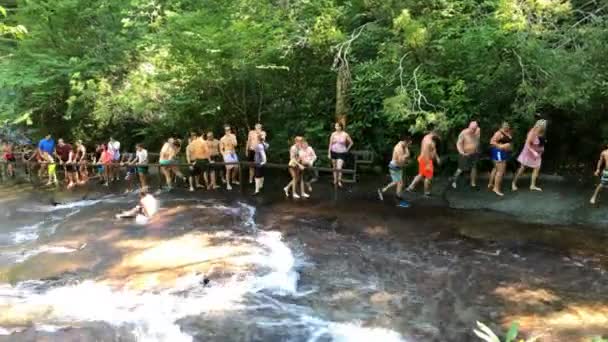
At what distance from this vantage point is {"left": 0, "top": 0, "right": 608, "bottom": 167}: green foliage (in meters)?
12.0

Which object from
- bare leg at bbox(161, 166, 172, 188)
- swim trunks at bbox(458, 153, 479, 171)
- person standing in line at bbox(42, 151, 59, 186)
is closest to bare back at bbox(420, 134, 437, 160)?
swim trunks at bbox(458, 153, 479, 171)

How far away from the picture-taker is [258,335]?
740cm

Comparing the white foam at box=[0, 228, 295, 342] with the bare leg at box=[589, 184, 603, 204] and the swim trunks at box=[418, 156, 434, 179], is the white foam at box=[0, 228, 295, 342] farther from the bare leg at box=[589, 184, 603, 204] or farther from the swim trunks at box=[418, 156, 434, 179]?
the bare leg at box=[589, 184, 603, 204]

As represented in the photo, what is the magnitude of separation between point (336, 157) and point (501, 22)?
4916 mm

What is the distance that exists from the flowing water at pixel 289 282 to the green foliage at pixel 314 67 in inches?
130

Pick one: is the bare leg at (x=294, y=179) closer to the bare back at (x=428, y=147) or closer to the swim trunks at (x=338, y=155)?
the swim trunks at (x=338, y=155)

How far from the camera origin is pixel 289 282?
29.6 ft

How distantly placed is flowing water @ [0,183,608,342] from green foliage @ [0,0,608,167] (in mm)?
3306

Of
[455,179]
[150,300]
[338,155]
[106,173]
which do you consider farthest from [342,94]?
[150,300]

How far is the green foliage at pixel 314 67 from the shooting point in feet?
39.3

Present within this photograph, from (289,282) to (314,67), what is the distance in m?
8.84

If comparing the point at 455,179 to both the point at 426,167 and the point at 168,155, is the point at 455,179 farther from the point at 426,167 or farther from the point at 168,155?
the point at 168,155

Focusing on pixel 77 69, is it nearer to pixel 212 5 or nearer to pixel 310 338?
pixel 212 5

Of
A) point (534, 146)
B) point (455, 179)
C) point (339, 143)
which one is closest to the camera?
point (534, 146)
